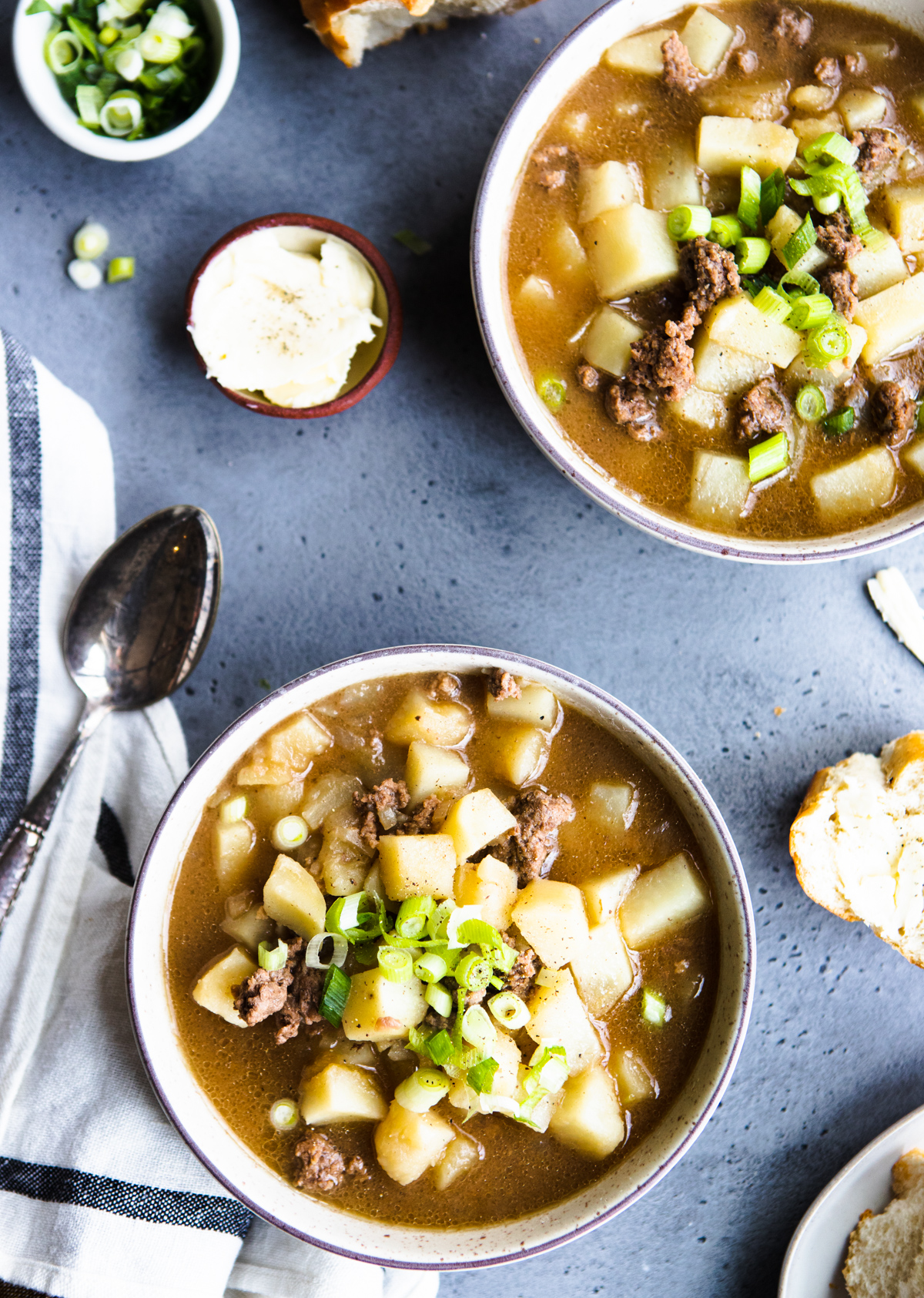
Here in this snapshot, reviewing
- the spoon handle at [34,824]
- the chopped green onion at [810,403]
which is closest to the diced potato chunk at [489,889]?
the spoon handle at [34,824]

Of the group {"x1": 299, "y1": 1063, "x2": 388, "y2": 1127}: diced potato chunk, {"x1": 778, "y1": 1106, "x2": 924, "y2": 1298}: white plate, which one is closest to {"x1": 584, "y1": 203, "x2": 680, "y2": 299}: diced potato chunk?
{"x1": 299, "y1": 1063, "x2": 388, "y2": 1127}: diced potato chunk

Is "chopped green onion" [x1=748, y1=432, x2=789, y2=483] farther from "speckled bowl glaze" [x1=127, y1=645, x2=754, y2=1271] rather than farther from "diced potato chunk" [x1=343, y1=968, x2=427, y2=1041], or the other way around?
"diced potato chunk" [x1=343, y1=968, x2=427, y2=1041]

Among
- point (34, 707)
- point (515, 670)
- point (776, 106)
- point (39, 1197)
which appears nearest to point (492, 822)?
point (515, 670)

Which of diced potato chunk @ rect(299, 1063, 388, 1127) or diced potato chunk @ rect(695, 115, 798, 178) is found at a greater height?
diced potato chunk @ rect(695, 115, 798, 178)

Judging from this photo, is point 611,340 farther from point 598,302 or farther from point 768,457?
point 768,457

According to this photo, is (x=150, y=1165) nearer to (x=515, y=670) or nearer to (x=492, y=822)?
(x=492, y=822)

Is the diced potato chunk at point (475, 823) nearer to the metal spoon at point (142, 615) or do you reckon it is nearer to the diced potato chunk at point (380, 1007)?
the diced potato chunk at point (380, 1007)
